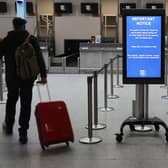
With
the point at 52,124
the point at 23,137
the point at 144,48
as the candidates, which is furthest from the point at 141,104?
the point at 23,137

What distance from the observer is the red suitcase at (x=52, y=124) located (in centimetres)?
507

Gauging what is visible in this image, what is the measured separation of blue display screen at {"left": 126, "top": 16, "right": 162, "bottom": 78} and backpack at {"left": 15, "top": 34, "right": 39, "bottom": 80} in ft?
4.18

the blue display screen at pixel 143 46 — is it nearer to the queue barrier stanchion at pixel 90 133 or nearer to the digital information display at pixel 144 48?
the digital information display at pixel 144 48

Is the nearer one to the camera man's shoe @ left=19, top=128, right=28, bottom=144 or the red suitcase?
the red suitcase

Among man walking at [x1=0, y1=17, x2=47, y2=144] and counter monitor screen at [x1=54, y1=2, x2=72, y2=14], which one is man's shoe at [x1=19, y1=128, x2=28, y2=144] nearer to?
man walking at [x1=0, y1=17, x2=47, y2=144]

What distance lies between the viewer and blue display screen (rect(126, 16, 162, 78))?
18.0 feet

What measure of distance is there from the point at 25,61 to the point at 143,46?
1561 mm

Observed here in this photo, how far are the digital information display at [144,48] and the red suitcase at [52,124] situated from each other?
103 cm

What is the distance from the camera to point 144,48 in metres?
5.54

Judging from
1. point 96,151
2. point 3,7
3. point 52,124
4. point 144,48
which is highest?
point 3,7

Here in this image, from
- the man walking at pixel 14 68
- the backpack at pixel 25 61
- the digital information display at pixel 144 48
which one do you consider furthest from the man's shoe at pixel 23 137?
the digital information display at pixel 144 48

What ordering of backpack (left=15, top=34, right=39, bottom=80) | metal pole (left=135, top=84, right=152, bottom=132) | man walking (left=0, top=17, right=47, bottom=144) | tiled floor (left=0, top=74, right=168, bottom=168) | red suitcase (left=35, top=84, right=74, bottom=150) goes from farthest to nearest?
metal pole (left=135, top=84, right=152, bottom=132)
man walking (left=0, top=17, right=47, bottom=144)
backpack (left=15, top=34, right=39, bottom=80)
red suitcase (left=35, top=84, right=74, bottom=150)
tiled floor (left=0, top=74, right=168, bottom=168)

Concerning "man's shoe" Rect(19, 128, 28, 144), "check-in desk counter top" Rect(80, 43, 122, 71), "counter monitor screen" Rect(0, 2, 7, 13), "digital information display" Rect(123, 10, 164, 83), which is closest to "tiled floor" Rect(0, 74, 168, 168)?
"man's shoe" Rect(19, 128, 28, 144)

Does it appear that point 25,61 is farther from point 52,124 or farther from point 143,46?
point 143,46
